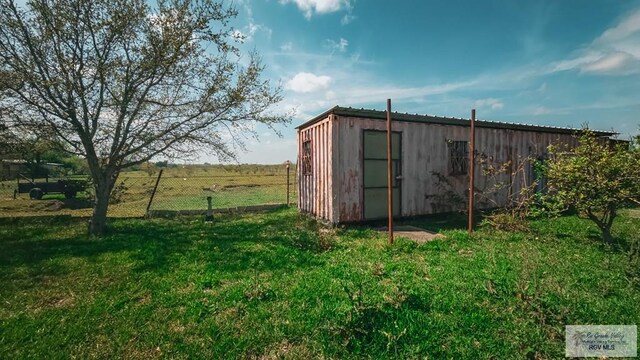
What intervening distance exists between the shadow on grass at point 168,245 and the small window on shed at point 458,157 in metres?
6.31

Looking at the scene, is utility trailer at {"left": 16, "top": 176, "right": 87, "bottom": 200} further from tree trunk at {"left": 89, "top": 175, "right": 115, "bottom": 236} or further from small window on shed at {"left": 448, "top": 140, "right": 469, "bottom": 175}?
small window on shed at {"left": 448, "top": 140, "right": 469, "bottom": 175}

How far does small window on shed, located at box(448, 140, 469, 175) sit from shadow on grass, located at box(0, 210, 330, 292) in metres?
6.31

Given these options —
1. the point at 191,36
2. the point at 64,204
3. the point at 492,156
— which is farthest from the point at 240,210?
the point at 492,156

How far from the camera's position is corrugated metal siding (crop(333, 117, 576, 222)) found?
9289 millimetres

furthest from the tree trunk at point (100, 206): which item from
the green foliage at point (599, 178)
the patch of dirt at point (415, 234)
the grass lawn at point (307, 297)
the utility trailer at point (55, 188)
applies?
the green foliage at point (599, 178)

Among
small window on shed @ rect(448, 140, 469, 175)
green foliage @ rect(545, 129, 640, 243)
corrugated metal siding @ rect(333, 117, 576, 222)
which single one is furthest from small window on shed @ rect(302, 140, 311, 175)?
green foliage @ rect(545, 129, 640, 243)

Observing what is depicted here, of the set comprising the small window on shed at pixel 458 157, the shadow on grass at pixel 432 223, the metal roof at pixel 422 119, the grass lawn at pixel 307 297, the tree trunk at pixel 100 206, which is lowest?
the grass lawn at pixel 307 297

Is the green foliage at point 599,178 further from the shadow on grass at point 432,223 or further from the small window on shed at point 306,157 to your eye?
the small window on shed at point 306,157

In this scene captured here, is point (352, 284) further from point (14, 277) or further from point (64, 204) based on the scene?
point (64, 204)

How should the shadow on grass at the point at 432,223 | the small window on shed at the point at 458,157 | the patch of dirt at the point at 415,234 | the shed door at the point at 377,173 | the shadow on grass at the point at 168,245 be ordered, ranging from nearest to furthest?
the shadow on grass at the point at 168,245, the patch of dirt at the point at 415,234, the shadow on grass at the point at 432,223, the shed door at the point at 377,173, the small window on shed at the point at 458,157

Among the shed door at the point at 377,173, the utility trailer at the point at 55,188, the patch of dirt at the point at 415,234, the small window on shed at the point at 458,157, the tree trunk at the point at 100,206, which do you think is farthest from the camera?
the utility trailer at the point at 55,188

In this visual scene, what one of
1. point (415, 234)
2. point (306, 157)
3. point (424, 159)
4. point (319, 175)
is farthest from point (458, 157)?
point (306, 157)

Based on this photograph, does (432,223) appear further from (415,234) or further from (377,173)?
(377,173)

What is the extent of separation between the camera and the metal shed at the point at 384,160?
30.4ft
